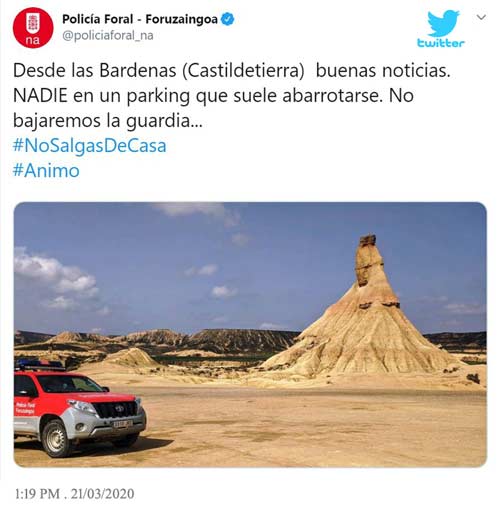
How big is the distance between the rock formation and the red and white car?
136 feet

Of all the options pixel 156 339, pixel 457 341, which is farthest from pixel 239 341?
pixel 457 341

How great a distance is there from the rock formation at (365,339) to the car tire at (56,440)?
4208 cm

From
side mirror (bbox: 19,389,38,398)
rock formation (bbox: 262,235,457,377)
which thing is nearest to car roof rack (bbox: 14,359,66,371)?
side mirror (bbox: 19,389,38,398)

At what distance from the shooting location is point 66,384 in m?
11.1

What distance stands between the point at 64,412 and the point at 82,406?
0.30 m

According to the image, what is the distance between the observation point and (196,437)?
13.4m

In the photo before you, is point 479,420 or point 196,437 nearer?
point 196,437

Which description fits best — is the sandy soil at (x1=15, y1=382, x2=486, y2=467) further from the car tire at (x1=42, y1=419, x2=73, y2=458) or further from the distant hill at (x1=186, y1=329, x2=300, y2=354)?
the distant hill at (x1=186, y1=329, x2=300, y2=354)
